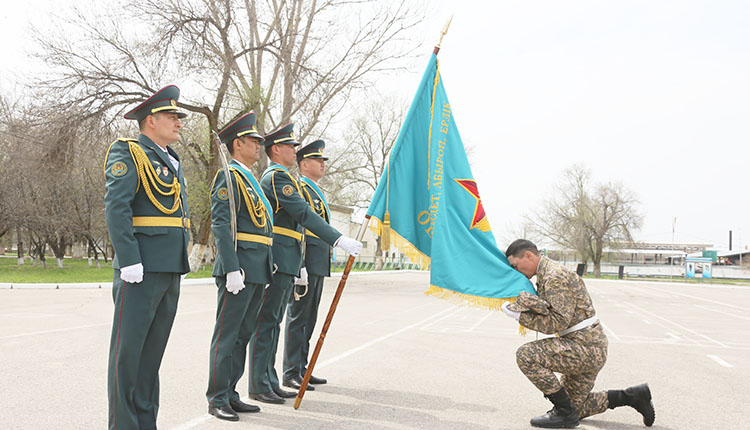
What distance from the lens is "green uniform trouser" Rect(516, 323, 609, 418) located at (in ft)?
14.4

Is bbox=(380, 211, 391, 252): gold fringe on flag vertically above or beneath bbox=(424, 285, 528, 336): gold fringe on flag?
above

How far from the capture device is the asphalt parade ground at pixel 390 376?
14.5 ft

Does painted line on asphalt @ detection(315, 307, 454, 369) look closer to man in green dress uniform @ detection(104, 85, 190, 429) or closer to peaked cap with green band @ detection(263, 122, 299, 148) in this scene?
peaked cap with green band @ detection(263, 122, 299, 148)

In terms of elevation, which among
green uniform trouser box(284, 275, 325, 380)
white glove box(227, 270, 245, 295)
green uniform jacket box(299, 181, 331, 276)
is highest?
green uniform jacket box(299, 181, 331, 276)

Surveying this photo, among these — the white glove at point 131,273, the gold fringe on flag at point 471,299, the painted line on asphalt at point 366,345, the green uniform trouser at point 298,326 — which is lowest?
the painted line on asphalt at point 366,345

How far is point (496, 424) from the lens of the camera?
4406 mm

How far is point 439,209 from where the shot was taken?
16.5ft

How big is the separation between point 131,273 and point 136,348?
1.60 ft

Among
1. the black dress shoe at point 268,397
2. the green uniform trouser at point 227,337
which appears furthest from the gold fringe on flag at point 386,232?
the black dress shoe at point 268,397

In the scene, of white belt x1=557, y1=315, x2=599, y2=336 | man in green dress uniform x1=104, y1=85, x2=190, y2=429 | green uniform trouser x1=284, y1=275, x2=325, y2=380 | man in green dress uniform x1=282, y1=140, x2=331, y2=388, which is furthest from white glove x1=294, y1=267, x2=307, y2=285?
white belt x1=557, y1=315, x2=599, y2=336

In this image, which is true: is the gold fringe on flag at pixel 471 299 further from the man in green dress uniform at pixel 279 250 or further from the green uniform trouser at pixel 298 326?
the green uniform trouser at pixel 298 326

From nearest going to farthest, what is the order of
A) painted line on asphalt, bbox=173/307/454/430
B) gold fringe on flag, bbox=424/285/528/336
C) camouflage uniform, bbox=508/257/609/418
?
painted line on asphalt, bbox=173/307/454/430 < camouflage uniform, bbox=508/257/609/418 < gold fringe on flag, bbox=424/285/528/336

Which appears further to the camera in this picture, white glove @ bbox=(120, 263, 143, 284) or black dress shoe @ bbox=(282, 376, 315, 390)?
black dress shoe @ bbox=(282, 376, 315, 390)

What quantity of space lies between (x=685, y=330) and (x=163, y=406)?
34.7ft
